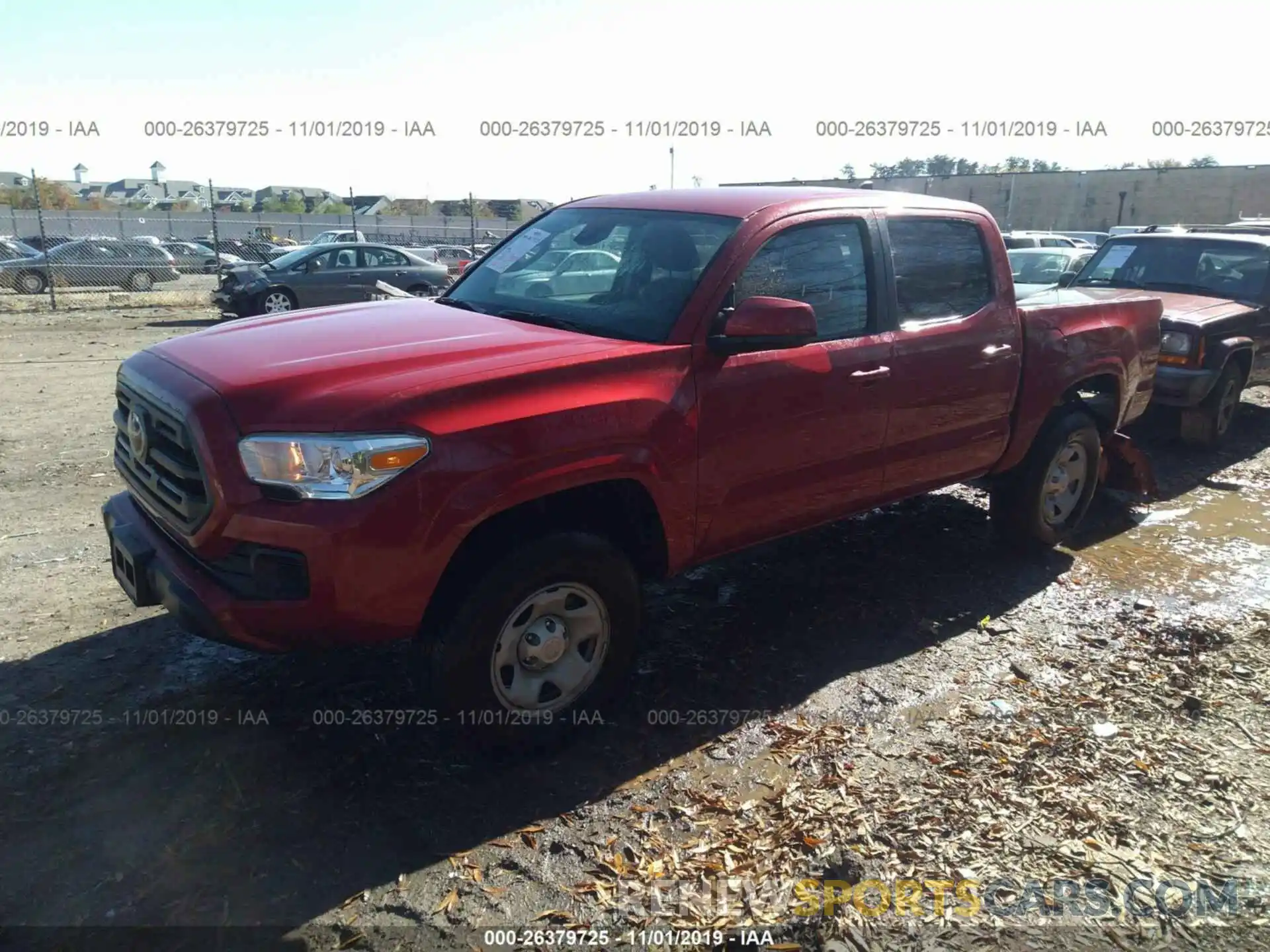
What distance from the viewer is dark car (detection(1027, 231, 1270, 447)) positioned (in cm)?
760

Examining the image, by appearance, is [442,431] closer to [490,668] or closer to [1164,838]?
[490,668]

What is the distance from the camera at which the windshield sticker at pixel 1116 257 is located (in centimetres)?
909

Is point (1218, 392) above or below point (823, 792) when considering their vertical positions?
above

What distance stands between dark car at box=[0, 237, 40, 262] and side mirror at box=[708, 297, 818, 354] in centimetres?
2256

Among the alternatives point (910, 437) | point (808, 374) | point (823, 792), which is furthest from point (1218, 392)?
point (823, 792)

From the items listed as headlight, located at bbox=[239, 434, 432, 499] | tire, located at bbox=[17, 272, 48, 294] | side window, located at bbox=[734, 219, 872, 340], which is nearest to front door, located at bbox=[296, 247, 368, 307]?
tire, located at bbox=[17, 272, 48, 294]

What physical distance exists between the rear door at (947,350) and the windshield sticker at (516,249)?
64.9 inches

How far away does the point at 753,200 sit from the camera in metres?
4.04

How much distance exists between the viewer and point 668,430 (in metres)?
3.40

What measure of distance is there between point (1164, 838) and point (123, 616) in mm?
4389

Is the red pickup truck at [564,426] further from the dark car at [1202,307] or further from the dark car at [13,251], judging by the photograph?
the dark car at [13,251]

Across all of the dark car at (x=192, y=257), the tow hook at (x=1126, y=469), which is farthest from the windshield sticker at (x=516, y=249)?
the dark car at (x=192, y=257)

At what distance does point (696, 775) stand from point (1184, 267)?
26.4 ft

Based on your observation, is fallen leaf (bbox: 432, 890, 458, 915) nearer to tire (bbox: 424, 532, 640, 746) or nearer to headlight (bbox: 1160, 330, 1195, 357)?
tire (bbox: 424, 532, 640, 746)
